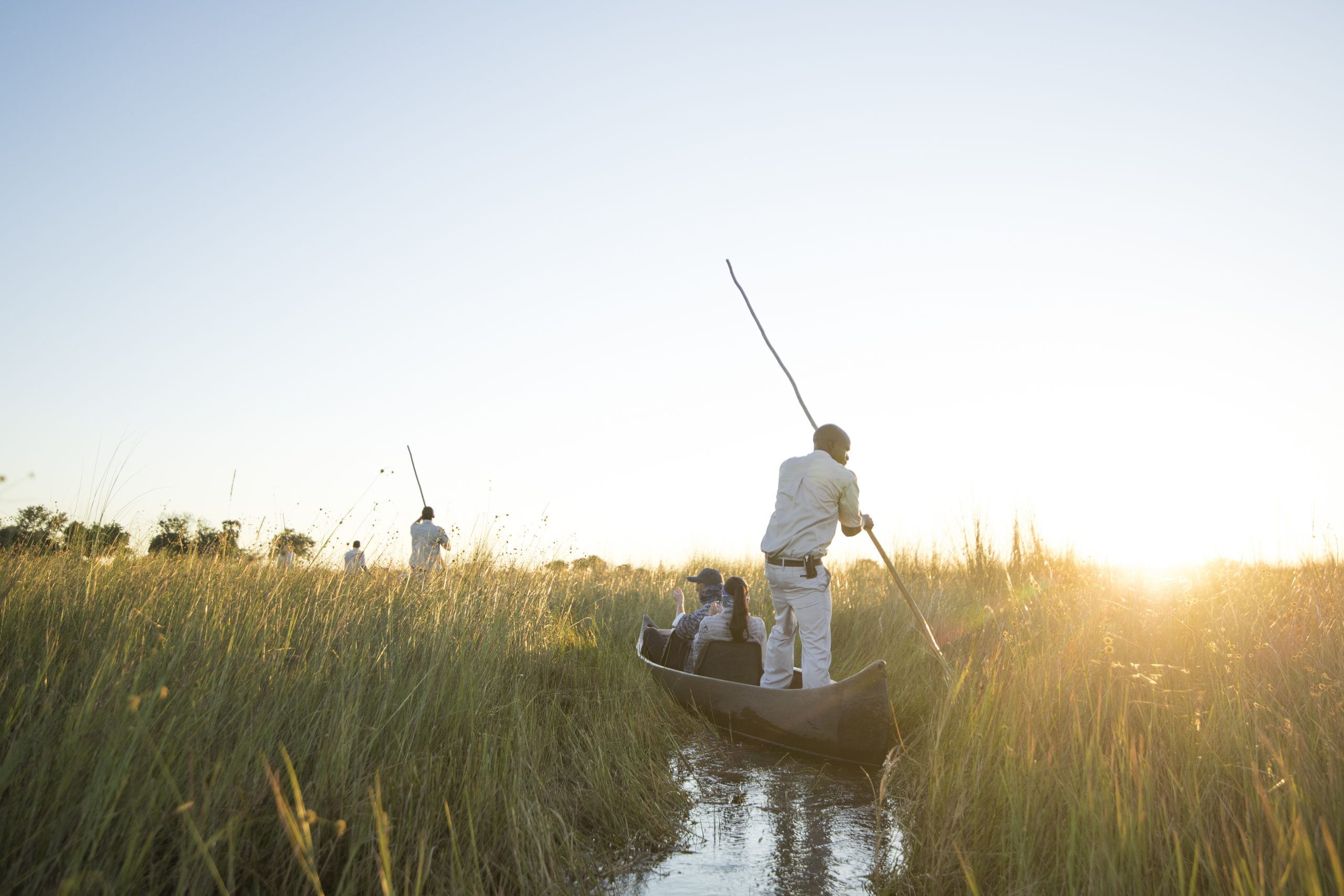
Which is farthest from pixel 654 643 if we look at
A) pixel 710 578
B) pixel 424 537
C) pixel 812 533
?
pixel 424 537

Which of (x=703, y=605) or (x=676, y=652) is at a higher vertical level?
(x=703, y=605)

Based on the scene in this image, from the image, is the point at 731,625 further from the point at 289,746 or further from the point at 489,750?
the point at 289,746

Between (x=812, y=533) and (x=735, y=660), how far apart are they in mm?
1561

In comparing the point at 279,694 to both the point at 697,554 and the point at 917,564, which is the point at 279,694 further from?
the point at 697,554

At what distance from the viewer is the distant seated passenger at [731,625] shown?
7168mm

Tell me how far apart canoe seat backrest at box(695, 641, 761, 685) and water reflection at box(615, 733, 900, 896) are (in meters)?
1.14

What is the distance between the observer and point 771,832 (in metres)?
4.17

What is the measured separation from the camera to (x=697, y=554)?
66.2 ft

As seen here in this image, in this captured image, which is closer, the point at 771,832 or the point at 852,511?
the point at 771,832

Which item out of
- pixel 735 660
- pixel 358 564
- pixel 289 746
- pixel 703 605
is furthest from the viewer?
pixel 703 605

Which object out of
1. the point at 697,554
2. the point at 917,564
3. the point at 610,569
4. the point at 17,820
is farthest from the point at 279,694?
the point at 697,554

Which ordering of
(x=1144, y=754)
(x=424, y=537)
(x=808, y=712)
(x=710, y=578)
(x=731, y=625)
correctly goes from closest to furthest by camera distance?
(x=1144, y=754) → (x=808, y=712) → (x=731, y=625) → (x=710, y=578) → (x=424, y=537)

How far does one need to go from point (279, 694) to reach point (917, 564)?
1155cm

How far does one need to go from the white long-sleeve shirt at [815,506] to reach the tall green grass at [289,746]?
2.14 m
